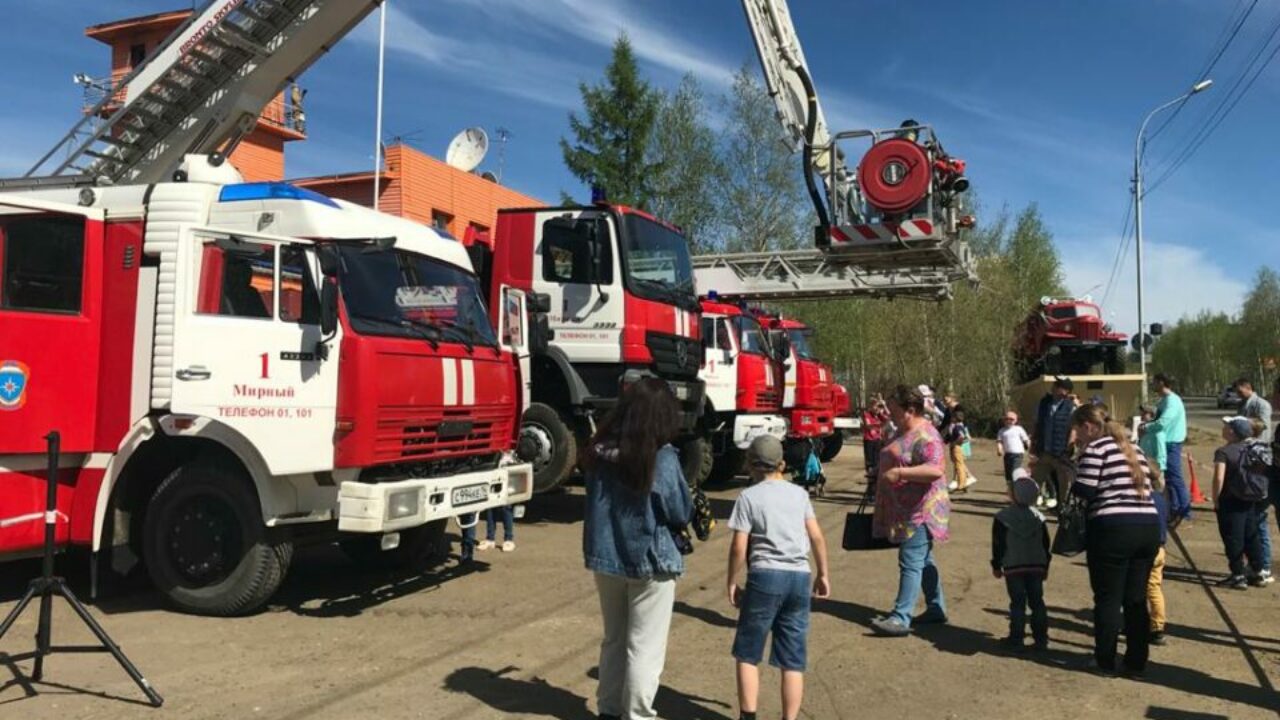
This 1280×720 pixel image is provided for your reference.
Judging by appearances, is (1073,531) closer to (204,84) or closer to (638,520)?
(638,520)

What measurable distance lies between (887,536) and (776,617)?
7.15ft

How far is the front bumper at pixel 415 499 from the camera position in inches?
228

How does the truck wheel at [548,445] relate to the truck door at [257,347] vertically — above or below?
below

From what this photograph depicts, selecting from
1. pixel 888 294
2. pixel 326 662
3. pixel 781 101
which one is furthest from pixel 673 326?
pixel 888 294

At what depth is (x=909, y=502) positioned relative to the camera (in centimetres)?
602

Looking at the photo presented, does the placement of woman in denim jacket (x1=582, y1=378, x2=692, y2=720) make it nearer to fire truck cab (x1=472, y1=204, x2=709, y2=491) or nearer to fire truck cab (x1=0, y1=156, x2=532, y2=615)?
fire truck cab (x1=0, y1=156, x2=532, y2=615)

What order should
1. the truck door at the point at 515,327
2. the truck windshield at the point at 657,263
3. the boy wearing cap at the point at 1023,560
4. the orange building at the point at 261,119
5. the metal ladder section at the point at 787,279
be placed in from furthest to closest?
1. the orange building at the point at 261,119
2. the metal ladder section at the point at 787,279
3. the truck windshield at the point at 657,263
4. the truck door at the point at 515,327
5. the boy wearing cap at the point at 1023,560

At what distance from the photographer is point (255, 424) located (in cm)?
580

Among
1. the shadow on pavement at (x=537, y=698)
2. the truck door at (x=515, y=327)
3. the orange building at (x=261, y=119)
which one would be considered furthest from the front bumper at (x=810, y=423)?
the orange building at (x=261, y=119)

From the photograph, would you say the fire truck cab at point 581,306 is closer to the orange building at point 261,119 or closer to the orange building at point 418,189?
the orange building at point 418,189

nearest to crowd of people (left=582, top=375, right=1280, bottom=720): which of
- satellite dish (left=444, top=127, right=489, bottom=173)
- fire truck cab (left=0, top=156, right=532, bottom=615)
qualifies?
fire truck cab (left=0, top=156, right=532, bottom=615)

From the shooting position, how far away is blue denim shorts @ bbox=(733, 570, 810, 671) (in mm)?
4078

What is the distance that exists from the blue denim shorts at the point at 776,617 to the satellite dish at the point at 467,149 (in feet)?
65.7

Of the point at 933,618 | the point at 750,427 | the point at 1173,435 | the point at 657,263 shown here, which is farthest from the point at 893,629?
the point at 750,427
